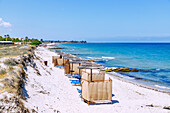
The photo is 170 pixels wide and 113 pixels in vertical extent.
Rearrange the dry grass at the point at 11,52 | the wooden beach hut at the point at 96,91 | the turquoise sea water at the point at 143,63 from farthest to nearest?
the turquoise sea water at the point at 143,63 → the dry grass at the point at 11,52 → the wooden beach hut at the point at 96,91

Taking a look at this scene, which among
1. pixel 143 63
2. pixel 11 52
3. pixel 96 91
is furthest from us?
pixel 143 63

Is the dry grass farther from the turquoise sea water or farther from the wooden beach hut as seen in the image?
the turquoise sea water

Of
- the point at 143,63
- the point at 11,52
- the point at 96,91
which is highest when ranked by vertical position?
the point at 11,52

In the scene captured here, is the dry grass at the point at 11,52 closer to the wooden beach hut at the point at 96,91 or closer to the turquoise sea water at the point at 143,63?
the wooden beach hut at the point at 96,91

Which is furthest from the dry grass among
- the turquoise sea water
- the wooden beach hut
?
the turquoise sea water

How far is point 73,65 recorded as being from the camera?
20172mm

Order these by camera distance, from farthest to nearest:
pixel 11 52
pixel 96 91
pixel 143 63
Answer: pixel 143 63 < pixel 11 52 < pixel 96 91

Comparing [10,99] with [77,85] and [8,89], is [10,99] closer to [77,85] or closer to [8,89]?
[8,89]

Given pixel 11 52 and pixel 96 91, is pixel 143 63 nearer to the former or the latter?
pixel 11 52

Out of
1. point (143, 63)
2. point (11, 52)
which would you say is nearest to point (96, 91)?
point (11, 52)

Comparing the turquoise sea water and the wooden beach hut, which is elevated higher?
the wooden beach hut

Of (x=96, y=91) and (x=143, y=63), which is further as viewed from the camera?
(x=143, y=63)

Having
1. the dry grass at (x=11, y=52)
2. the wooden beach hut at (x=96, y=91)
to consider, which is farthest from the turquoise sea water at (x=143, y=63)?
the dry grass at (x=11, y=52)

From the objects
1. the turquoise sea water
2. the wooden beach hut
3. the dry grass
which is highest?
the dry grass
